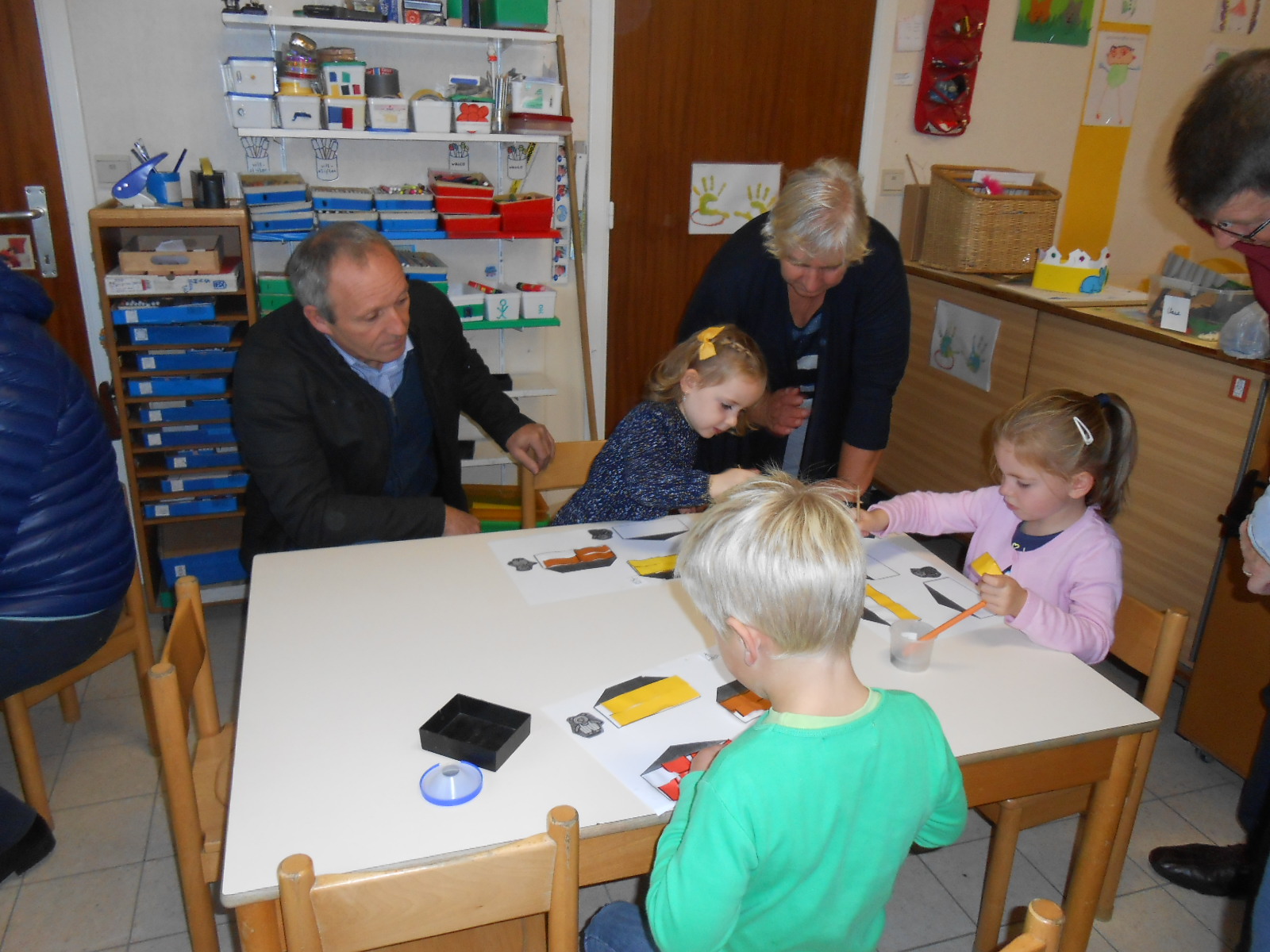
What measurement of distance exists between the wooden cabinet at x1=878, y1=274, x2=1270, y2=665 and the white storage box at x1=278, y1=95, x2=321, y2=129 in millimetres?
2133

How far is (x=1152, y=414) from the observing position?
8.34ft

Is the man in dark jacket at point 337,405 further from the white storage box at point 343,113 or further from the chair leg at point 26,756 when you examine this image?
the white storage box at point 343,113

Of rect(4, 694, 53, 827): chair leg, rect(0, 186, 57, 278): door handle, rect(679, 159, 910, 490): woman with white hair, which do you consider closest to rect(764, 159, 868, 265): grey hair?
rect(679, 159, 910, 490): woman with white hair

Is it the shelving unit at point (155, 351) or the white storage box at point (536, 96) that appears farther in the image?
the white storage box at point (536, 96)

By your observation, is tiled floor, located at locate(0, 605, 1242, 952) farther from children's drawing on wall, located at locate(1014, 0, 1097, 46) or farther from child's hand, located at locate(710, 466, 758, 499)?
children's drawing on wall, located at locate(1014, 0, 1097, 46)

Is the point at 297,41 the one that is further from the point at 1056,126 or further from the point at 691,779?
the point at 1056,126

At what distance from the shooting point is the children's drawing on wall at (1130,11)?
362 cm

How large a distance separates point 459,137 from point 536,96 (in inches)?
11.3

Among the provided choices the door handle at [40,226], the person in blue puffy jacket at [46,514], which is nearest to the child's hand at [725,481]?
the person in blue puffy jacket at [46,514]

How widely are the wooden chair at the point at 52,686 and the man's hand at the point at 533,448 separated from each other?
0.86m

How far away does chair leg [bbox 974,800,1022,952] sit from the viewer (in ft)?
5.24

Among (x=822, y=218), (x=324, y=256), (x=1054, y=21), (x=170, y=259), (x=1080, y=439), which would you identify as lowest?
(x=1080, y=439)

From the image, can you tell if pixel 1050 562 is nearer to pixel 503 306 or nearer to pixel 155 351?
pixel 503 306

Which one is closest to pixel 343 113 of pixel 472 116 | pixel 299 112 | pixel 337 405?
pixel 299 112
